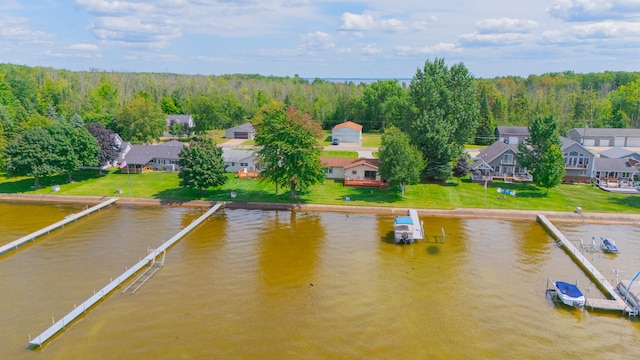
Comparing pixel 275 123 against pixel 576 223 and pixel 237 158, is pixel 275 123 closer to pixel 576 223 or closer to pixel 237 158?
pixel 237 158

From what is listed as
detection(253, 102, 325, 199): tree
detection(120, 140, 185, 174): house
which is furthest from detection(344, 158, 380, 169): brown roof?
detection(120, 140, 185, 174): house

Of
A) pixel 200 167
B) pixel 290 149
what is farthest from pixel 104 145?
pixel 290 149

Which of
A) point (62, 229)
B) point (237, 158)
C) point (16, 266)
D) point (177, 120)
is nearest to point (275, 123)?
point (237, 158)

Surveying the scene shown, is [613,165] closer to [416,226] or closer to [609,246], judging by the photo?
[609,246]

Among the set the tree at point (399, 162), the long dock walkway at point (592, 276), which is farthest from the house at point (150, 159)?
the long dock walkway at point (592, 276)

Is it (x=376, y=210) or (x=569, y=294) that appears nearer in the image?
(x=569, y=294)

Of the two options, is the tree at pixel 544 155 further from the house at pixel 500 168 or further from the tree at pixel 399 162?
the tree at pixel 399 162
